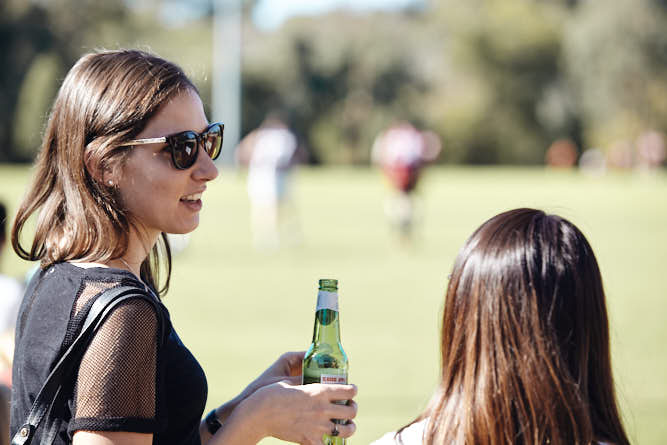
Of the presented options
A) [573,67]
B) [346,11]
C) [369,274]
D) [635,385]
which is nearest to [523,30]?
[573,67]

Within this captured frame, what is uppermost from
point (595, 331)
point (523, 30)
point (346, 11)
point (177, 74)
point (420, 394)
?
point (346, 11)

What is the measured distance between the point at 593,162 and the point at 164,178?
195 feet

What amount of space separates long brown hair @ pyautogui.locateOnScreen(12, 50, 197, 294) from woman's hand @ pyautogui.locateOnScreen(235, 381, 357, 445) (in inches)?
19.4

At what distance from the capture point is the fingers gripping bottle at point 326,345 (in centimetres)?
204

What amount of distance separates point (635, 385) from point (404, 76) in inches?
2400

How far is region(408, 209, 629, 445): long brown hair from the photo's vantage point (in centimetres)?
194

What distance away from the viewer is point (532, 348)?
1946 millimetres

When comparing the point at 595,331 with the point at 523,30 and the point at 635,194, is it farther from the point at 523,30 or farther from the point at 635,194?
the point at 523,30

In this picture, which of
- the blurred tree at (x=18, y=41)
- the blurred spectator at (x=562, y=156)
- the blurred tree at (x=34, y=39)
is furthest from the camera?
the blurred spectator at (x=562, y=156)

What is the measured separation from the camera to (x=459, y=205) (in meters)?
26.3

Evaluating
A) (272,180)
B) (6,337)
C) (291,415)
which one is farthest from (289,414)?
(272,180)

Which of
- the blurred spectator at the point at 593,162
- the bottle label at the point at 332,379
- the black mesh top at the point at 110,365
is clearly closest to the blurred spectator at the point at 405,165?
the bottle label at the point at 332,379

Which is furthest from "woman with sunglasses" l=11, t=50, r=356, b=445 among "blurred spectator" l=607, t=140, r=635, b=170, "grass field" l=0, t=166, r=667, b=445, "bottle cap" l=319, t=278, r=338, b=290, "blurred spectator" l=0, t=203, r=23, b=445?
"blurred spectator" l=607, t=140, r=635, b=170

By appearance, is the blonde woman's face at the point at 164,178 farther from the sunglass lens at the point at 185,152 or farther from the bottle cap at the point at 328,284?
the bottle cap at the point at 328,284
